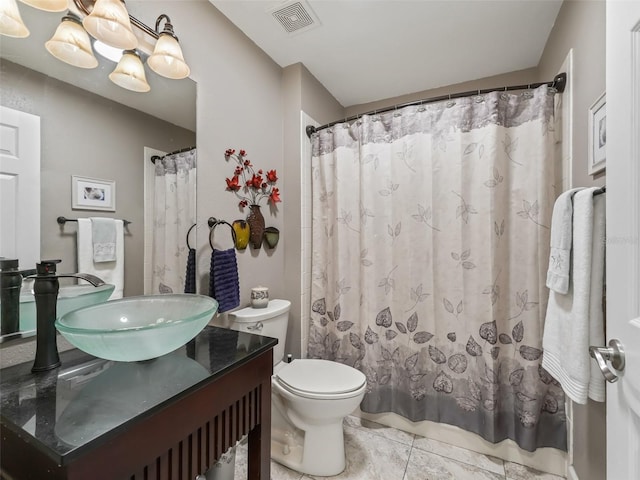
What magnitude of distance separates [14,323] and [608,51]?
68.8 inches

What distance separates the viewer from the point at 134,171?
1144 millimetres

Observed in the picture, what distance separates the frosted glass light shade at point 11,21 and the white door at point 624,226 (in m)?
1.56

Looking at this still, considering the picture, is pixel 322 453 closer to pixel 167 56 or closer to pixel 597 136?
pixel 597 136

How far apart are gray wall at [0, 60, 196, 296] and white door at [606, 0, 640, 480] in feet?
4.89

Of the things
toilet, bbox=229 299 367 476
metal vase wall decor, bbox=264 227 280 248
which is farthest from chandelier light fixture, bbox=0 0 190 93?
toilet, bbox=229 299 367 476

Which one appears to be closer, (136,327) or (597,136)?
(136,327)

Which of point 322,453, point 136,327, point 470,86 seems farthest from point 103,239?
point 470,86

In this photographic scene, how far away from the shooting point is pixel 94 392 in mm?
681

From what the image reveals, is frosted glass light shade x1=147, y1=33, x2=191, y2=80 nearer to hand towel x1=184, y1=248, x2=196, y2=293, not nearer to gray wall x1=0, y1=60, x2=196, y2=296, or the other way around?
gray wall x1=0, y1=60, x2=196, y2=296

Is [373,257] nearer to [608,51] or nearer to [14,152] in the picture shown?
[608,51]

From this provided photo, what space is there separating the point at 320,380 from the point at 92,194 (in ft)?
4.32

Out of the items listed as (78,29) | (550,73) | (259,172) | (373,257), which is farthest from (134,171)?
(550,73)

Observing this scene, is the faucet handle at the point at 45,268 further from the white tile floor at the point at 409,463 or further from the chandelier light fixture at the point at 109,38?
the white tile floor at the point at 409,463

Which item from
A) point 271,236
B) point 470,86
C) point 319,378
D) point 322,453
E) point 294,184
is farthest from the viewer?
point 470,86
